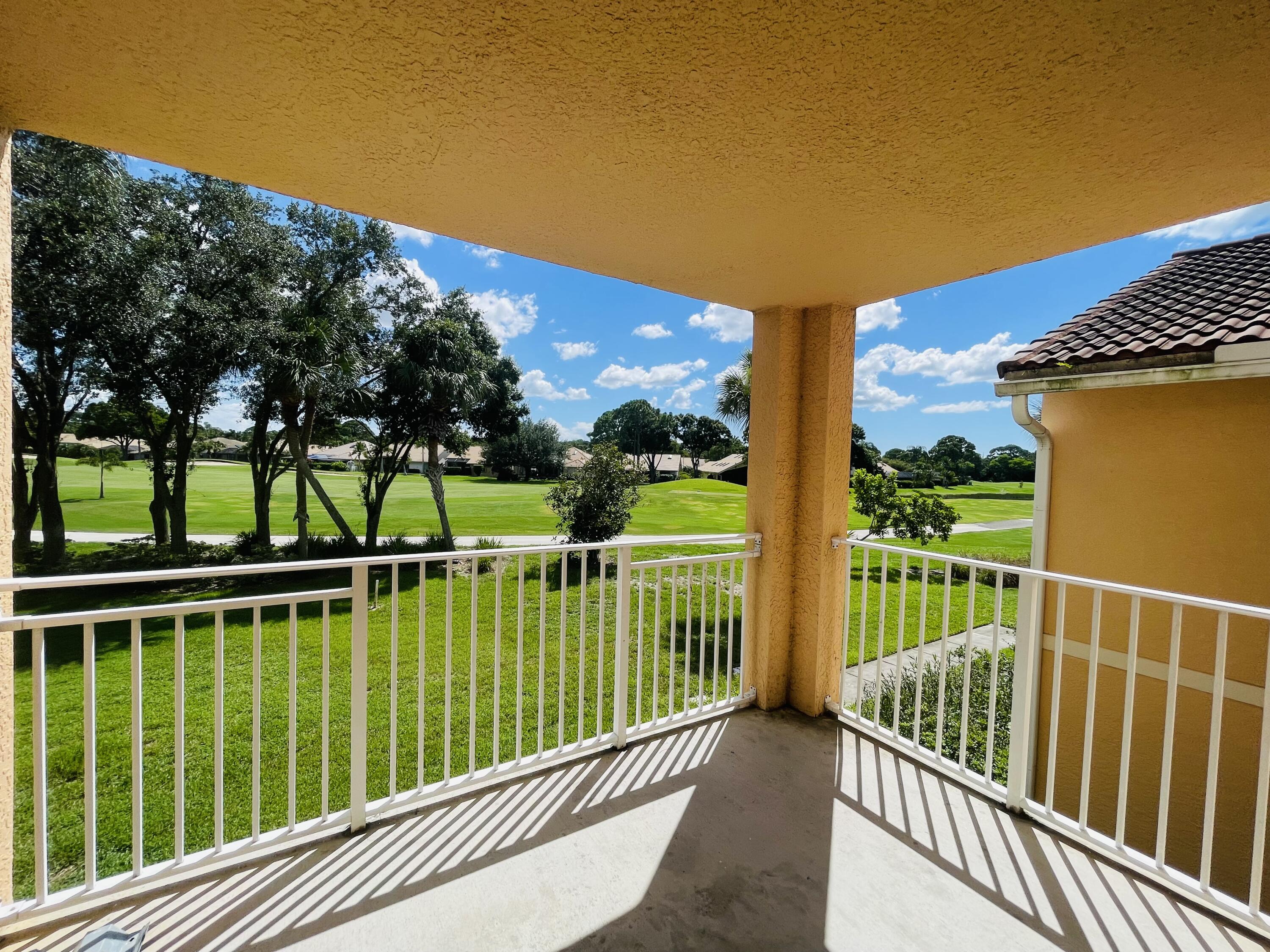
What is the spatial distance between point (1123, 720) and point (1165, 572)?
1241 millimetres

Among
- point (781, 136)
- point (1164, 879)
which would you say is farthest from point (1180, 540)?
point (781, 136)

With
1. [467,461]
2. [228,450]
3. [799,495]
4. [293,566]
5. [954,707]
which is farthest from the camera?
[467,461]

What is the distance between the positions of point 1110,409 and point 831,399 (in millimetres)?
2200

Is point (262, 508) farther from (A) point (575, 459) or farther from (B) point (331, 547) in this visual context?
(A) point (575, 459)

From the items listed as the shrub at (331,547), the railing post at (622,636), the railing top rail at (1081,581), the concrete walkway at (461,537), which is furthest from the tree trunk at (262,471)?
the railing top rail at (1081,581)

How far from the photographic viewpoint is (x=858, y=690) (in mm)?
2654

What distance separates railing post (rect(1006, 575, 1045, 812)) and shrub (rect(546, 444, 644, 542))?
7579 millimetres

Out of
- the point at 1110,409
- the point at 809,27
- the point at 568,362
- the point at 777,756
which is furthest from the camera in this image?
the point at 568,362

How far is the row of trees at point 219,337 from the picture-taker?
705 cm

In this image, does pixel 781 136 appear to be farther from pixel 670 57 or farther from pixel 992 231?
pixel 992 231

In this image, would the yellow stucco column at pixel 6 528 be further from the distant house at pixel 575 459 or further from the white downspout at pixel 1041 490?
the distant house at pixel 575 459

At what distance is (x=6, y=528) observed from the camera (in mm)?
1529

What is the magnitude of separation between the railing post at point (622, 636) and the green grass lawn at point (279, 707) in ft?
0.47

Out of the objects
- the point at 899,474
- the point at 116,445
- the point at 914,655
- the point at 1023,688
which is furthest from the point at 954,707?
the point at 116,445
